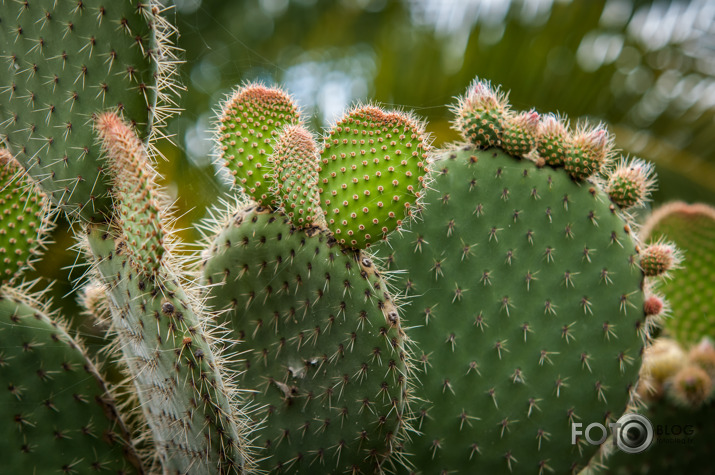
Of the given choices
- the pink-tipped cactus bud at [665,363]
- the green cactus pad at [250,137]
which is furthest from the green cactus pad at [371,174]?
the pink-tipped cactus bud at [665,363]

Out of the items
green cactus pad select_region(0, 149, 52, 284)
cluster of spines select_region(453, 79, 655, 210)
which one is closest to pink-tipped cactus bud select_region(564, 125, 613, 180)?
cluster of spines select_region(453, 79, 655, 210)

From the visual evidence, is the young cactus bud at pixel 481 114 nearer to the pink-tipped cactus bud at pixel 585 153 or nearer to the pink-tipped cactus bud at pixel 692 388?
the pink-tipped cactus bud at pixel 585 153

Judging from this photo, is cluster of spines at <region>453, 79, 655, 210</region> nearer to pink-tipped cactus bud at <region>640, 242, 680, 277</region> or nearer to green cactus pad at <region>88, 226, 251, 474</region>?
pink-tipped cactus bud at <region>640, 242, 680, 277</region>

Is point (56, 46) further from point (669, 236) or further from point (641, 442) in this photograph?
point (669, 236)

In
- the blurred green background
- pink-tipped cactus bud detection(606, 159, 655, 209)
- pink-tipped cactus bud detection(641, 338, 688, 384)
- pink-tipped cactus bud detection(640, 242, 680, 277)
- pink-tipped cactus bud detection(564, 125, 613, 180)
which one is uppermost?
pink-tipped cactus bud detection(564, 125, 613, 180)

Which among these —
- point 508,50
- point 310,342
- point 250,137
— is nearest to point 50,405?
point 310,342

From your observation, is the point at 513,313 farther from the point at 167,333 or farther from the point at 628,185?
the point at 167,333
